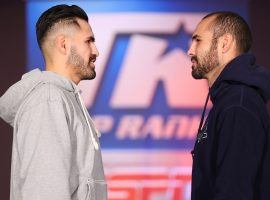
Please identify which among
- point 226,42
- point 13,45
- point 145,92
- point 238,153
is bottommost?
point 145,92

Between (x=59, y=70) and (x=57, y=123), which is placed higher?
(x=59, y=70)

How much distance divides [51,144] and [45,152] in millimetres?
28

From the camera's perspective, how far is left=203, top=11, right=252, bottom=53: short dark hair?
70.4 inches

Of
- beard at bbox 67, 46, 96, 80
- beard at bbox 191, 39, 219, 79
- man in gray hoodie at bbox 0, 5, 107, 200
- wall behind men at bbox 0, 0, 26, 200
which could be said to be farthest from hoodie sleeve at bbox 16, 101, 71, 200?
wall behind men at bbox 0, 0, 26, 200

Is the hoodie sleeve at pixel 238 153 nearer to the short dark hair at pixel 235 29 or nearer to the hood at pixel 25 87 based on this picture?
the short dark hair at pixel 235 29

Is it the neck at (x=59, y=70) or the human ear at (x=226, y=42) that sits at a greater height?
the human ear at (x=226, y=42)

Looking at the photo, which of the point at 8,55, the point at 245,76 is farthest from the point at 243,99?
the point at 8,55

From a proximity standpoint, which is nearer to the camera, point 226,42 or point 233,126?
point 233,126

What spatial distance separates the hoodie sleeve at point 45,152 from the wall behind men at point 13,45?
7.37ft

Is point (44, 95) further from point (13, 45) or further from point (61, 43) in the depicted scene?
point (13, 45)

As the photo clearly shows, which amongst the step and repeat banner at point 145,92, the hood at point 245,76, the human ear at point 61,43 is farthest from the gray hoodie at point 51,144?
the step and repeat banner at point 145,92

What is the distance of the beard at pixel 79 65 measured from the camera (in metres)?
1.75

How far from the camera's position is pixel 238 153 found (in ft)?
4.85

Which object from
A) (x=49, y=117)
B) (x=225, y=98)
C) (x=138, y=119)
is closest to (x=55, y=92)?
(x=49, y=117)
